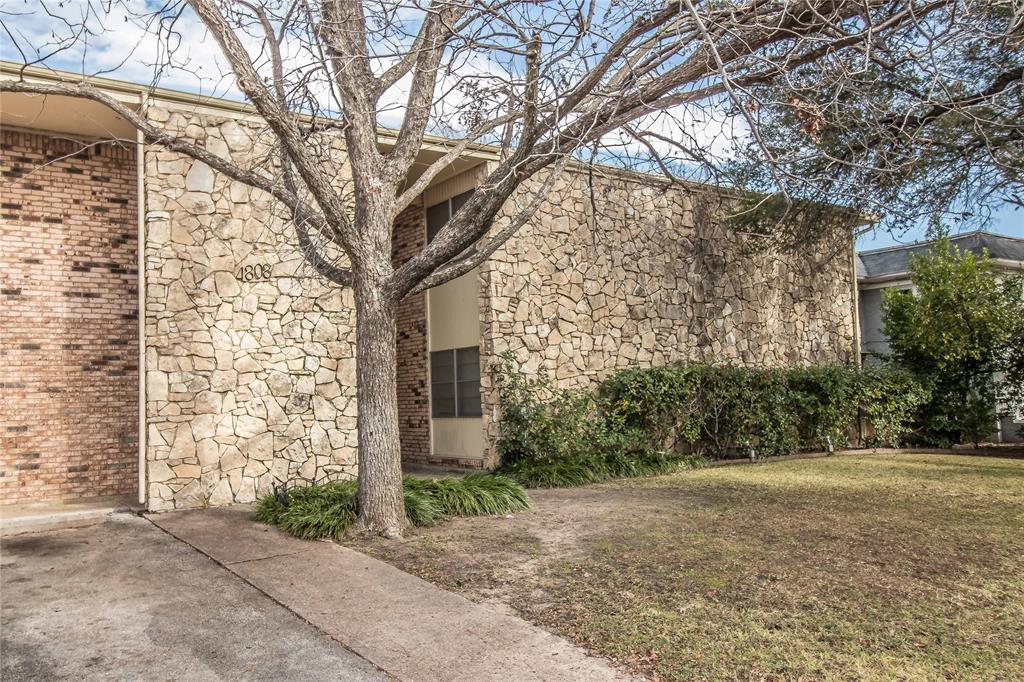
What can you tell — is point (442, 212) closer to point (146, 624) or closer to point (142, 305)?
point (142, 305)

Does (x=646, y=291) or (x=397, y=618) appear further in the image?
(x=646, y=291)

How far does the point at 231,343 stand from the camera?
9.63 meters

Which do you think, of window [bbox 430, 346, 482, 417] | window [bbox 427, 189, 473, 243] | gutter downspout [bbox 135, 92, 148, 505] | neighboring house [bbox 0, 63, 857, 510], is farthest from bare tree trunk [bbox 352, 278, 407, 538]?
window [bbox 427, 189, 473, 243]

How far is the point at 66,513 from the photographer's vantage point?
28.7 feet

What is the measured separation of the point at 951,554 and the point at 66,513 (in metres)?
8.74

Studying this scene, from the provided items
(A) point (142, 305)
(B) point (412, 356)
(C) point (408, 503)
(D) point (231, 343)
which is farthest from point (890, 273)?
(A) point (142, 305)

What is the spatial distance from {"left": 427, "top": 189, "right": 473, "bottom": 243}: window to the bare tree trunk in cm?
522

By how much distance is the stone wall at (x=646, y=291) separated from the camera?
476 inches

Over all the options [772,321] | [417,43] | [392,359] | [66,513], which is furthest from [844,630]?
[772,321]

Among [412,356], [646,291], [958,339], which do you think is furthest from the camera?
[958,339]

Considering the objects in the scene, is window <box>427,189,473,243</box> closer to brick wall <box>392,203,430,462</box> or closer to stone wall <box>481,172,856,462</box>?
brick wall <box>392,203,430,462</box>

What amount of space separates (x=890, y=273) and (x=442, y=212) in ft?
→ 36.9

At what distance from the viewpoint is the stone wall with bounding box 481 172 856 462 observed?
12.1 metres

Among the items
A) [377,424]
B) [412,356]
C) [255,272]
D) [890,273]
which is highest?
[890,273]
